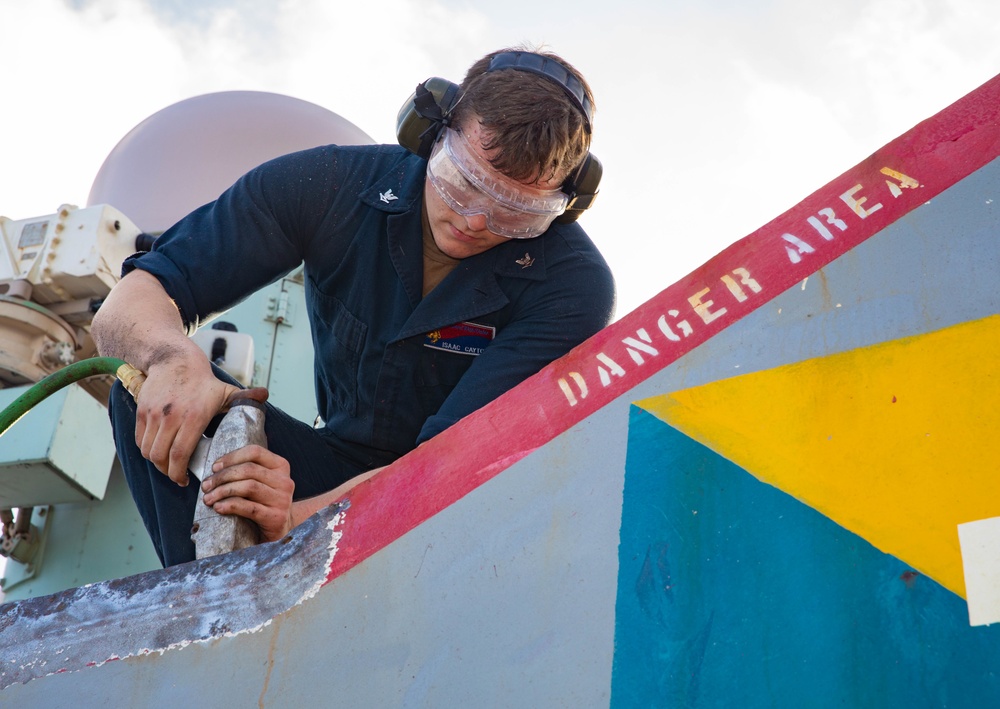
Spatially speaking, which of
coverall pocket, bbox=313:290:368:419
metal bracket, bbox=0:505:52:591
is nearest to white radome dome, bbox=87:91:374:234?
metal bracket, bbox=0:505:52:591

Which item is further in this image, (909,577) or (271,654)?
(271,654)

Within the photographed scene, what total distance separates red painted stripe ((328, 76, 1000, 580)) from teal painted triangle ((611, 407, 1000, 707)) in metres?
0.16

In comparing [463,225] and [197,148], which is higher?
[197,148]

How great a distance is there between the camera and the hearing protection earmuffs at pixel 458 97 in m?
2.32

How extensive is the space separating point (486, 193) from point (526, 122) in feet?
0.54

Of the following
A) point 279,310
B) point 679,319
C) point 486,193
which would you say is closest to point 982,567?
point 679,319

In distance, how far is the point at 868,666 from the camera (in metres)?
1.18

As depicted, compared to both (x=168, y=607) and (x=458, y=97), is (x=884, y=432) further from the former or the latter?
(x=458, y=97)

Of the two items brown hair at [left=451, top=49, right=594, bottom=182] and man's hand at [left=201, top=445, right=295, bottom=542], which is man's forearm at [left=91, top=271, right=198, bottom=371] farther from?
brown hair at [left=451, top=49, right=594, bottom=182]

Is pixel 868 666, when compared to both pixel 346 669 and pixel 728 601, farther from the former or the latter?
pixel 346 669

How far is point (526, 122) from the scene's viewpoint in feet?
7.23

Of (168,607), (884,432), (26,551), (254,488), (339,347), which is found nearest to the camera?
(884,432)

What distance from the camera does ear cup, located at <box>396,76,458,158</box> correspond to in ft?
7.61

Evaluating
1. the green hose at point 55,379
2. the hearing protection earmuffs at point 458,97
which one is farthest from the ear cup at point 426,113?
the green hose at point 55,379
